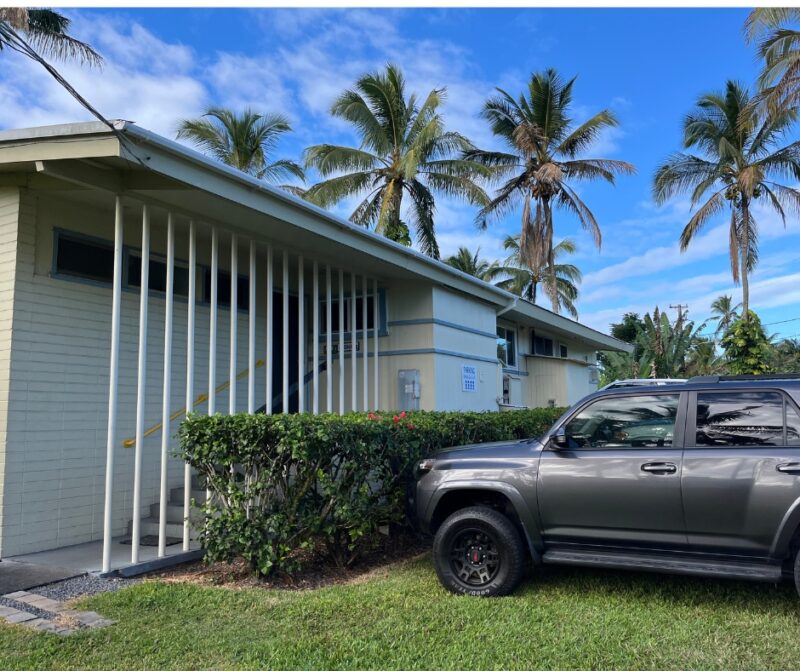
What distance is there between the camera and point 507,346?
14523 millimetres

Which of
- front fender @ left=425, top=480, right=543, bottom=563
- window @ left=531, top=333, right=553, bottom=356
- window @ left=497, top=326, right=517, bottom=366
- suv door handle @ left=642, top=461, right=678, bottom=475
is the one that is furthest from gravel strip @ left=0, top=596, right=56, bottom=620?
window @ left=531, top=333, right=553, bottom=356

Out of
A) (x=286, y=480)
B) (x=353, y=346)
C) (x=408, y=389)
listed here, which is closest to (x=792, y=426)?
(x=286, y=480)

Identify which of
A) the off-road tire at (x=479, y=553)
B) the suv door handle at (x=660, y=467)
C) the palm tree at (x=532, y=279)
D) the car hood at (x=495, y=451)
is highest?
the palm tree at (x=532, y=279)

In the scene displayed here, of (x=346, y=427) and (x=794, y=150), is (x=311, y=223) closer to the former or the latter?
(x=346, y=427)

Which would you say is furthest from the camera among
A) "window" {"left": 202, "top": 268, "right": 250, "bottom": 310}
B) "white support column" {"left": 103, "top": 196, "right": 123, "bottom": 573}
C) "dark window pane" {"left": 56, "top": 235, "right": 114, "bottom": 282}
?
"window" {"left": 202, "top": 268, "right": 250, "bottom": 310}

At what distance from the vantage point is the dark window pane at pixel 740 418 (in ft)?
14.6

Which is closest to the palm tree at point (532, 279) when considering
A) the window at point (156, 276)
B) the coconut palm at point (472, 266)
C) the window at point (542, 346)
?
the coconut palm at point (472, 266)

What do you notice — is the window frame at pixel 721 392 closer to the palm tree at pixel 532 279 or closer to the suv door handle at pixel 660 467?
the suv door handle at pixel 660 467

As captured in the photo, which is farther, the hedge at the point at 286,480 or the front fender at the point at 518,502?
the hedge at the point at 286,480

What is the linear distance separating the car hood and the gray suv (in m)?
0.01

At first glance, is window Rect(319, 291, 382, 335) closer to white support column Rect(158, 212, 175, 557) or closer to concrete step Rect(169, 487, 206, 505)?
concrete step Rect(169, 487, 206, 505)

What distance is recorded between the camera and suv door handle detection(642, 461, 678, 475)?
4539 mm

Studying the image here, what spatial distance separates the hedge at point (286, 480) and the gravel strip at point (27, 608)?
133 cm

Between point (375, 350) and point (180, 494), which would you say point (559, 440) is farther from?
point (375, 350)
